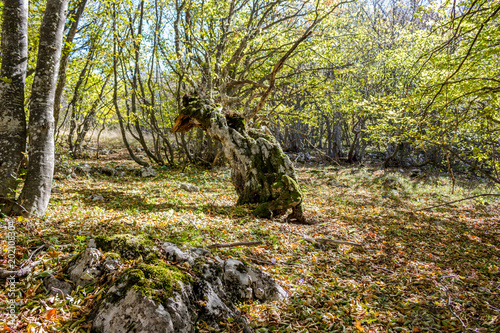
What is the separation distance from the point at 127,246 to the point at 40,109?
2829 mm

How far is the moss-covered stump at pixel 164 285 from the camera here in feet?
7.22

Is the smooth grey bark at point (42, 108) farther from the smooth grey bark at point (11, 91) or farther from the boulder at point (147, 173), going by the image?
the boulder at point (147, 173)

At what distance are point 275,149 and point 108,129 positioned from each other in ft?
91.2

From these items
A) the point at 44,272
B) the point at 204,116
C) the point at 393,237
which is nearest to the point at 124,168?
the point at 204,116

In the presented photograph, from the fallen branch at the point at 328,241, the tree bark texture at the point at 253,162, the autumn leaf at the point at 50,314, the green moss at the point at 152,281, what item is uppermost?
the tree bark texture at the point at 253,162

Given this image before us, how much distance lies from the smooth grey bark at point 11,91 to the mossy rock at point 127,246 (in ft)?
6.89

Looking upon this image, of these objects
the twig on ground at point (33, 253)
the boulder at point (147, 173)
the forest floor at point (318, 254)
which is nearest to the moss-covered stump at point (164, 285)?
the forest floor at point (318, 254)

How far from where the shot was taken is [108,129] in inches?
1150

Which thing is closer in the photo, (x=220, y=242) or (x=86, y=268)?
(x=86, y=268)

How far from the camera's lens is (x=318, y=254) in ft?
15.5

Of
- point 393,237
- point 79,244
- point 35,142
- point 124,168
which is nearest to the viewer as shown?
point 79,244

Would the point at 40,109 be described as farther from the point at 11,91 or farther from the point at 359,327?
the point at 359,327

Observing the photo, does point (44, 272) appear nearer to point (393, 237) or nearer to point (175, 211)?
point (175, 211)

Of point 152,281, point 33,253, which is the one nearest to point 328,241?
point 152,281
